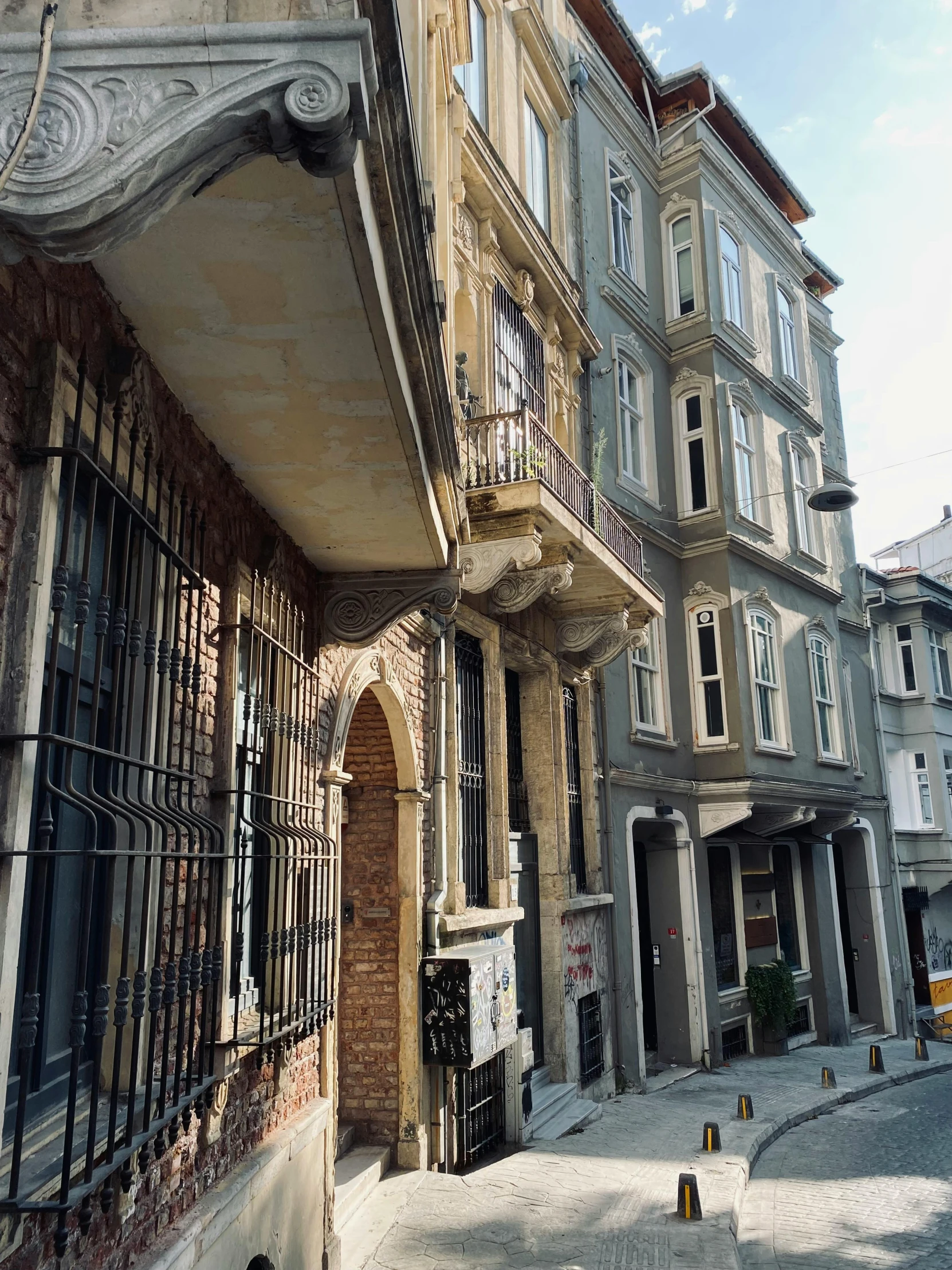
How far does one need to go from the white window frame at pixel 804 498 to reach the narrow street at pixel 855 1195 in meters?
10.4

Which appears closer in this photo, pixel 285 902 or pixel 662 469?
pixel 285 902

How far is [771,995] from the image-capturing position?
1584cm

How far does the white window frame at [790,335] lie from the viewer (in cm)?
2011

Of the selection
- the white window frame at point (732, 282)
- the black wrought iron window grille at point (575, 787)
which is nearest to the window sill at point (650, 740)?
the black wrought iron window grille at point (575, 787)

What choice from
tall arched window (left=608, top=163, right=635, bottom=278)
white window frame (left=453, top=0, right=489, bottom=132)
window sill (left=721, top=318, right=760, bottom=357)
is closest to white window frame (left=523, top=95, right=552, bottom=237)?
white window frame (left=453, top=0, right=489, bottom=132)

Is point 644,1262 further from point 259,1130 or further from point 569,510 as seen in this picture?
point 569,510

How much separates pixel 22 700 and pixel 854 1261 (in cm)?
749

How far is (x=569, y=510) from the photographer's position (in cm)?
948

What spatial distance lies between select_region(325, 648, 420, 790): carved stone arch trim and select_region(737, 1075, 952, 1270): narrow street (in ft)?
15.2

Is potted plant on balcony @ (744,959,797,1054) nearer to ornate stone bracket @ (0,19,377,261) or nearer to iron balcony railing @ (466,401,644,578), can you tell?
iron balcony railing @ (466,401,644,578)

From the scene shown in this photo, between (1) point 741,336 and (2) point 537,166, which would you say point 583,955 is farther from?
(1) point 741,336

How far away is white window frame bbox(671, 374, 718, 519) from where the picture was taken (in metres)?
16.3

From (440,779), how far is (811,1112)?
723 cm

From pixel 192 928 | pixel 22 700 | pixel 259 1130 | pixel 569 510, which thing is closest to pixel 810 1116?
pixel 569 510
